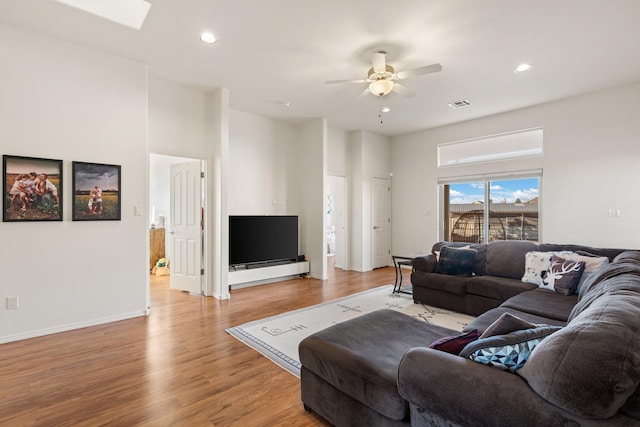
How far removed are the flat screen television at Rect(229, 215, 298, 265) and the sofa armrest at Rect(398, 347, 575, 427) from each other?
4.16 m

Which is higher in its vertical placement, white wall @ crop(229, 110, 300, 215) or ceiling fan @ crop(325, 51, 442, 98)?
ceiling fan @ crop(325, 51, 442, 98)

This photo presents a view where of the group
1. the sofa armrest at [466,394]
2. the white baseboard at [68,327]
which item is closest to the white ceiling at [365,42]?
the sofa armrest at [466,394]

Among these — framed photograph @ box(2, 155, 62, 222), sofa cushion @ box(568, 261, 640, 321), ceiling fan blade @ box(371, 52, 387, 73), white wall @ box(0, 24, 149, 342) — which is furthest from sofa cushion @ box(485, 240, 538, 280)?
framed photograph @ box(2, 155, 62, 222)

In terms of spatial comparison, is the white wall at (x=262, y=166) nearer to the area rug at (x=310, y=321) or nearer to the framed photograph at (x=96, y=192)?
the framed photograph at (x=96, y=192)

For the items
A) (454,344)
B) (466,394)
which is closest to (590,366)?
(466,394)

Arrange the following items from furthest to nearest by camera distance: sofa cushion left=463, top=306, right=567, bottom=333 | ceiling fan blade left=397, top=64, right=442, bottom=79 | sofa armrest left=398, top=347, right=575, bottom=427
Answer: ceiling fan blade left=397, top=64, right=442, bottom=79, sofa cushion left=463, top=306, right=567, bottom=333, sofa armrest left=398, top=347, right=575, bottom=427

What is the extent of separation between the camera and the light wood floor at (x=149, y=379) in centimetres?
198

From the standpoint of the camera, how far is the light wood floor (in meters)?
1.98

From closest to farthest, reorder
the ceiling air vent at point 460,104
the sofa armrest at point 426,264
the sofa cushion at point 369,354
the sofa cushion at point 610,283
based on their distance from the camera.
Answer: the sofa cushion at point 369,354
the sofa cushion at point 610,283
the sofa armrest at point 426,264
the ceiling air vent at point 460,104

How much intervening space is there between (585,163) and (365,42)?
4.12m

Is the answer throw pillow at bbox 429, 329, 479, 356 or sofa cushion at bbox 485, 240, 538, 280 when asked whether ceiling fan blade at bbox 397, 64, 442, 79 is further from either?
throw pillow at bbox 429, 329, 479, 356

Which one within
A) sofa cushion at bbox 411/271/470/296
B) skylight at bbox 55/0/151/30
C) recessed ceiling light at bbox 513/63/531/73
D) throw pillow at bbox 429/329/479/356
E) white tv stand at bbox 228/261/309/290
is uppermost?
skylight at bbox 55/0/151/30

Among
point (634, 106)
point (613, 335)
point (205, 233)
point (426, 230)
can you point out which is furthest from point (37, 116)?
point (634, 106)

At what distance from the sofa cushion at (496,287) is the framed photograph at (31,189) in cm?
468
